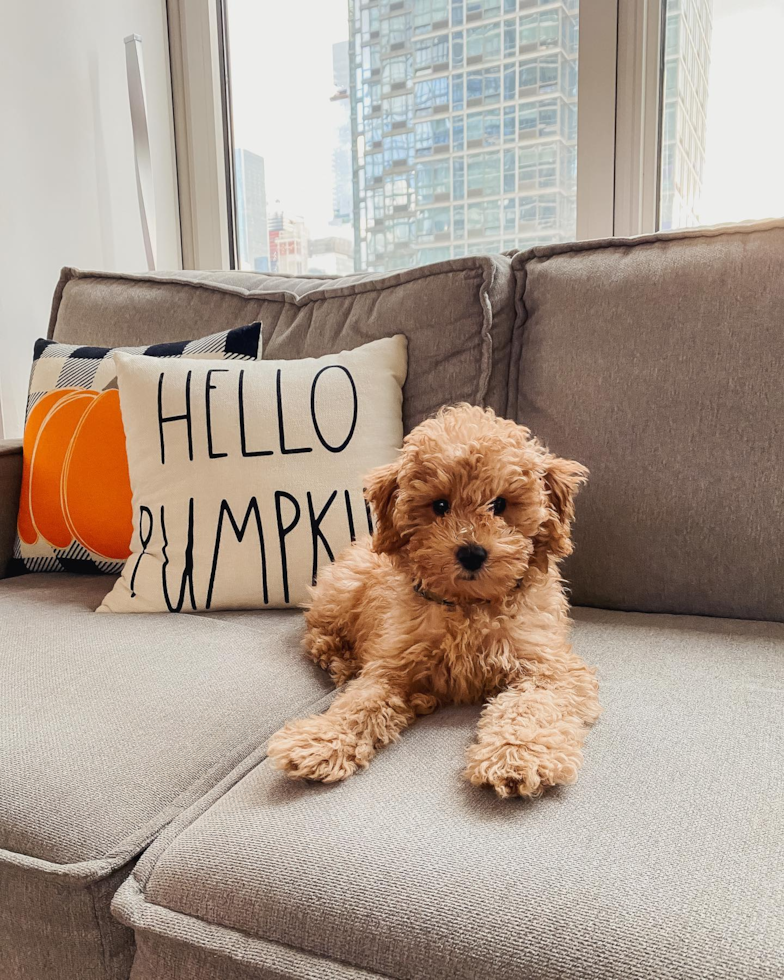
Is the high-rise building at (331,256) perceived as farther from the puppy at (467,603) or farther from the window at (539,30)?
the puppy at (467,603)

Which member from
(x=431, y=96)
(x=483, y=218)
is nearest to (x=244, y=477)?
(x=483, y=218)

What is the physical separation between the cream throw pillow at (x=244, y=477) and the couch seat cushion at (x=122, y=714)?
0.07 meters

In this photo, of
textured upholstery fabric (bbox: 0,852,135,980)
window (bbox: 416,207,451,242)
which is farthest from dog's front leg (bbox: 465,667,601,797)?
window (bbox: 416,207,451,242)

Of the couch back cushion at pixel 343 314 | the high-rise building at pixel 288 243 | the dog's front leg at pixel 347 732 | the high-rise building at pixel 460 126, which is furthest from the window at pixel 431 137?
the dog's front leg at pixel 347 732

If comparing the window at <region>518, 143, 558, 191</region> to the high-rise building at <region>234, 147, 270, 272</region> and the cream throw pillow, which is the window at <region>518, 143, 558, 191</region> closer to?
the high-rise building at <region>234, 147, 270, 272</region>

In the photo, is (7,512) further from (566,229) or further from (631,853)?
(566,229)

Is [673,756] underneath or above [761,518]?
underneath

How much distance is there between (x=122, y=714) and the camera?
997 millimetres

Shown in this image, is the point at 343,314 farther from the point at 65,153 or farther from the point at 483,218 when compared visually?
the point at 65,153

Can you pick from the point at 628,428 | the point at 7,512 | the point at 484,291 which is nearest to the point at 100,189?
the point at 7,512

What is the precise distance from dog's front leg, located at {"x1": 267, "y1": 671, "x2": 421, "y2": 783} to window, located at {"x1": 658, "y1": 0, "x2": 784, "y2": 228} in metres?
1.59

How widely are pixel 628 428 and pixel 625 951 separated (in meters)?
0.88

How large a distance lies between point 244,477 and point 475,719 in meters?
0.60

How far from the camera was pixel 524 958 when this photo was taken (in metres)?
0.64
